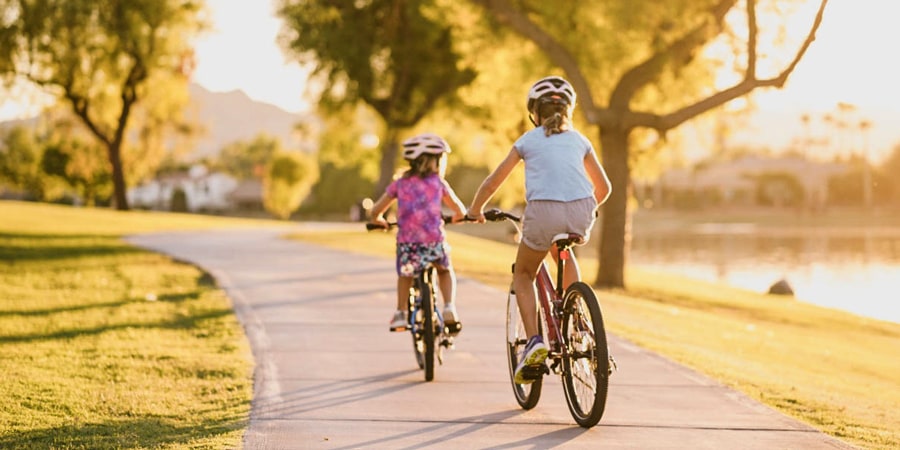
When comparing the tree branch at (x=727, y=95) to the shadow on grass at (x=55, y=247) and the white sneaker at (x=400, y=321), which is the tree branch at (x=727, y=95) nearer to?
the shadow on grass at (x=55, y=247)

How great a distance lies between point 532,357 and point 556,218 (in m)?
0.92

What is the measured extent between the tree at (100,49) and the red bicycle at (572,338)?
36.4 m

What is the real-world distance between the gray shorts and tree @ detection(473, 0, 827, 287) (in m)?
13.6

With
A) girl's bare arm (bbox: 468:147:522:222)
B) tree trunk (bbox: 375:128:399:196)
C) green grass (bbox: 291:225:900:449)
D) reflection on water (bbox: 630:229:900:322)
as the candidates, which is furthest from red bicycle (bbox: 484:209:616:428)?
tree trunk (bbox: 375:128:399:196)

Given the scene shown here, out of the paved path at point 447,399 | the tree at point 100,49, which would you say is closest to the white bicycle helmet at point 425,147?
the paved path at point 447,399

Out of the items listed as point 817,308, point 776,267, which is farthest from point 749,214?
point 817,308

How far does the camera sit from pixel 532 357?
7.04 m

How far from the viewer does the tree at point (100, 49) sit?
39.9 m

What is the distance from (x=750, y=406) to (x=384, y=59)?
26.8 m

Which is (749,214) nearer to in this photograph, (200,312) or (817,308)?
(817,308)

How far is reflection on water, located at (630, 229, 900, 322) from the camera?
2970 cm

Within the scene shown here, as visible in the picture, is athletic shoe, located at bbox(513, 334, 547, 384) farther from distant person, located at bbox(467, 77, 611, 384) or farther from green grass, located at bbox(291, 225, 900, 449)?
green grass, located at bbox(291, 225, 900, 449)

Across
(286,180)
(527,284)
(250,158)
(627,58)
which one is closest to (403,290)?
(527,284)

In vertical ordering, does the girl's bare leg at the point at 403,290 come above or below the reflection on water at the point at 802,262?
above
